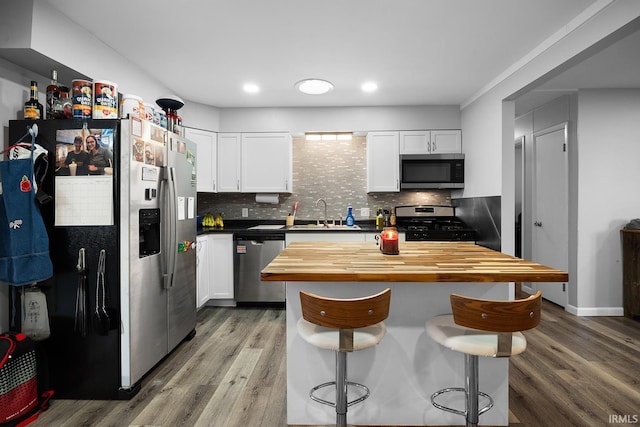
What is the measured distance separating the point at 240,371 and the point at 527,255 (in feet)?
13.8

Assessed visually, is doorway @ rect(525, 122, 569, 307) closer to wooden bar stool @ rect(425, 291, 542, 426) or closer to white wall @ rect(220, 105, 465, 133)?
white wall @ rect(220, 105, 465, 133)

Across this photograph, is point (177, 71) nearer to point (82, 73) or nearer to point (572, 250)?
point (82, 73)

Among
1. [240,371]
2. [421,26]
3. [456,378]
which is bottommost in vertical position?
[240,371]

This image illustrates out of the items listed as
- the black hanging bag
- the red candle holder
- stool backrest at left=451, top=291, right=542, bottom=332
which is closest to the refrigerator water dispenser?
the black hanging bag

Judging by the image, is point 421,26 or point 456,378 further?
point 421,26

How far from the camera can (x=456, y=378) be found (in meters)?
1.84

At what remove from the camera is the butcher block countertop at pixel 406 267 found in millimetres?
1532

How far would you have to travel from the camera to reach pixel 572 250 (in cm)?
379

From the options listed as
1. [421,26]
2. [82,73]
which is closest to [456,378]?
[421,26]

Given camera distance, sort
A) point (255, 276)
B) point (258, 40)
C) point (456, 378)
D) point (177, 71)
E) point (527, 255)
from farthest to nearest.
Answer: point (527, 255)
point (255, 276)
point (177, 71)
point (258, 40)
point (456, 378)

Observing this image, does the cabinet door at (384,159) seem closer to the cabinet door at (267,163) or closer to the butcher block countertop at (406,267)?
the cabinet door at (267,163)

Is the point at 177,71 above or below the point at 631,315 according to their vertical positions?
above

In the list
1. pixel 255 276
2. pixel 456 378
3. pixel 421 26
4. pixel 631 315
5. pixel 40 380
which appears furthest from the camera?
pixel 255 276

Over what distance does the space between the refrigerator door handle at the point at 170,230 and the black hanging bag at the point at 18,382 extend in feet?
2.84
